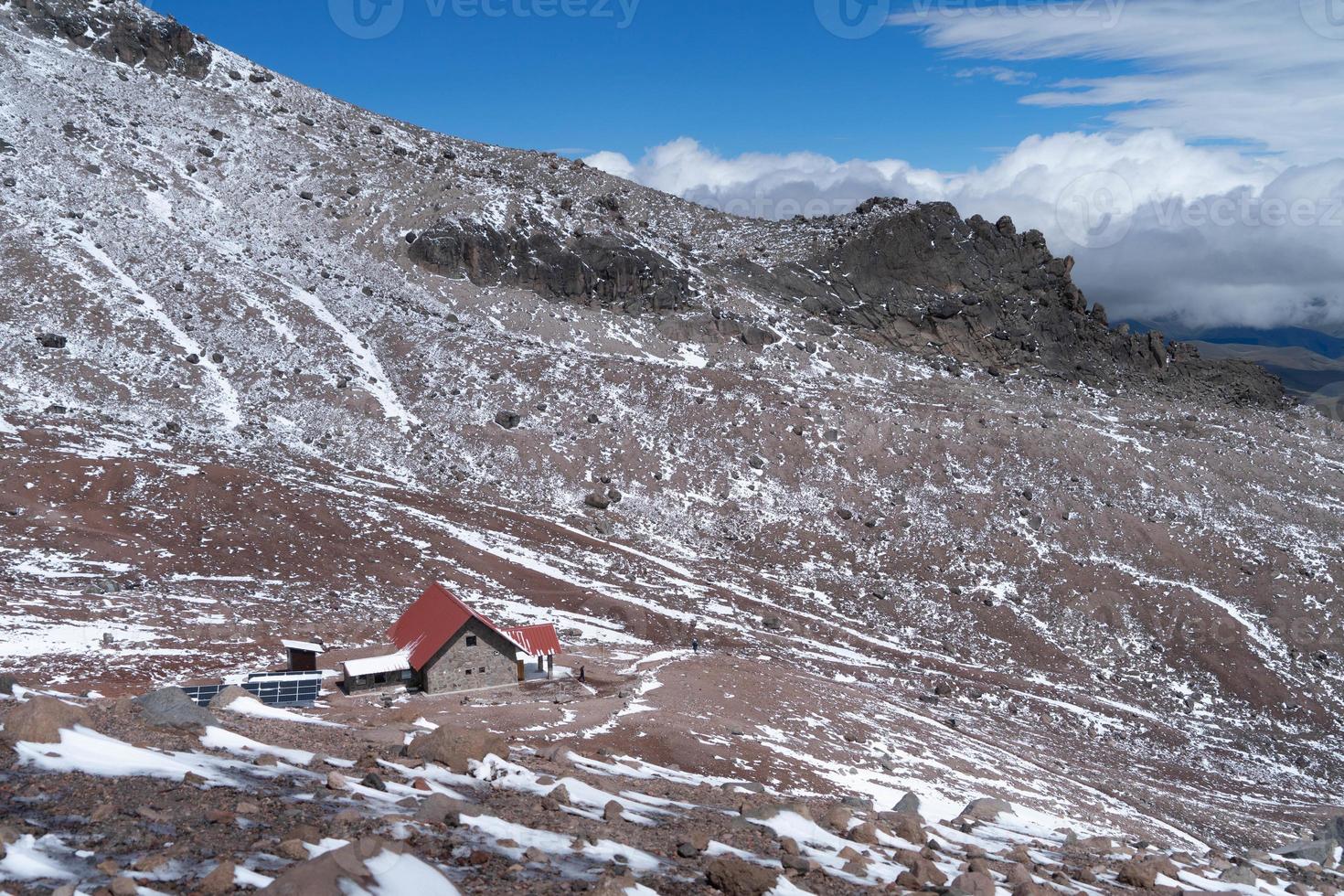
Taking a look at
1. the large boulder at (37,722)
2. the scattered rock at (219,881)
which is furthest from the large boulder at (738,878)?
the large boulder at (37,722)

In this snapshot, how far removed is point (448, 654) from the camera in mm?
32781

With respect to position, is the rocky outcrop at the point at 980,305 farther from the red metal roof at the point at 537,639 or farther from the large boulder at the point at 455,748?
the large boulder at the point at 455,748

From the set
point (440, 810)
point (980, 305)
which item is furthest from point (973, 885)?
point (980, 305)

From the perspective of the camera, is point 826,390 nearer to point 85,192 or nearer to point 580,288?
point 580,288

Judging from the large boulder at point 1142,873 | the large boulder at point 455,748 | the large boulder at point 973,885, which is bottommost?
the large boulder at point 1142,873

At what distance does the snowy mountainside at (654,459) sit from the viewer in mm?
39031

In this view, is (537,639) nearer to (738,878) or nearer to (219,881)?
(738,878)

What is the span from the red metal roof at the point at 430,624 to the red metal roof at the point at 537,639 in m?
0.93

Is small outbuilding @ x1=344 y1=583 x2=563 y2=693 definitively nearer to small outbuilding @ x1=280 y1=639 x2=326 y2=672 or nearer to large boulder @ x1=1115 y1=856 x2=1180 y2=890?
small outbuilding @ x1=280 y1=639 x2=326 y2=672

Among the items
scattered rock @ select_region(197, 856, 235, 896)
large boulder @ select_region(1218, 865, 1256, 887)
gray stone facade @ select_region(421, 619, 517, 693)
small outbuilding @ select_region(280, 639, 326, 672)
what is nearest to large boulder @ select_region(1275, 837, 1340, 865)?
large boulder @ select_region(1218, 865, 1256, 887)

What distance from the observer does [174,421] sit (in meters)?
59.1

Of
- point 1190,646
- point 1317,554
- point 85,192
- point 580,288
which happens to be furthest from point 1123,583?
point 85,192

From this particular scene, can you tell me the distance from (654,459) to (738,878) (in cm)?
5770

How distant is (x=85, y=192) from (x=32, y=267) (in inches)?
574
